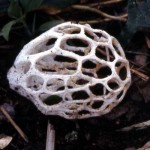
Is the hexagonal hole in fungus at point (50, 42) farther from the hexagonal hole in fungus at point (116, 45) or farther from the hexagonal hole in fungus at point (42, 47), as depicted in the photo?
the hexagonal hole in fungus at point (116, 45)

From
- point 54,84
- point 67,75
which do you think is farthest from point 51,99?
point 67,75

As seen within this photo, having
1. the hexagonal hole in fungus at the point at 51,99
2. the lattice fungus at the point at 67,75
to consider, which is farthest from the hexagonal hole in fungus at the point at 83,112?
the hexagonal hole in fungus at the point at 51,99

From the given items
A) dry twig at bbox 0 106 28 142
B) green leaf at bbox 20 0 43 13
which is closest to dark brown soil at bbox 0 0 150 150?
dry twig at bbox 0 106 28 142

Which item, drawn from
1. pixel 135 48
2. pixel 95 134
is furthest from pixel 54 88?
pixel 135 48

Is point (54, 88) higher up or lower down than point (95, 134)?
higher up

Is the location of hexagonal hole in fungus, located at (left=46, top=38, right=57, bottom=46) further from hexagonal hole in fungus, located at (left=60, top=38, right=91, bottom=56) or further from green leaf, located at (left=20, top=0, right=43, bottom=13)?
green leaf, located at (left=20, top=0, right=43, bottom=13)

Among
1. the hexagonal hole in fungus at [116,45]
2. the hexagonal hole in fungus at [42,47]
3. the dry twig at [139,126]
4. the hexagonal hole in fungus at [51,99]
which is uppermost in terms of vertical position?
the hexagonal hole in fungus at [42,47]

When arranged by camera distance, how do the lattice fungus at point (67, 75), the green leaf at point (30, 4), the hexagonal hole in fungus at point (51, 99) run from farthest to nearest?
1. the green leaf at point (30, 4)
2. the hexagonal hole in fungus at point (51, 99)
3. the lattice fungus at point (67, 75)

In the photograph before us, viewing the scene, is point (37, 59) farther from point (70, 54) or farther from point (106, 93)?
point (106, 93)
